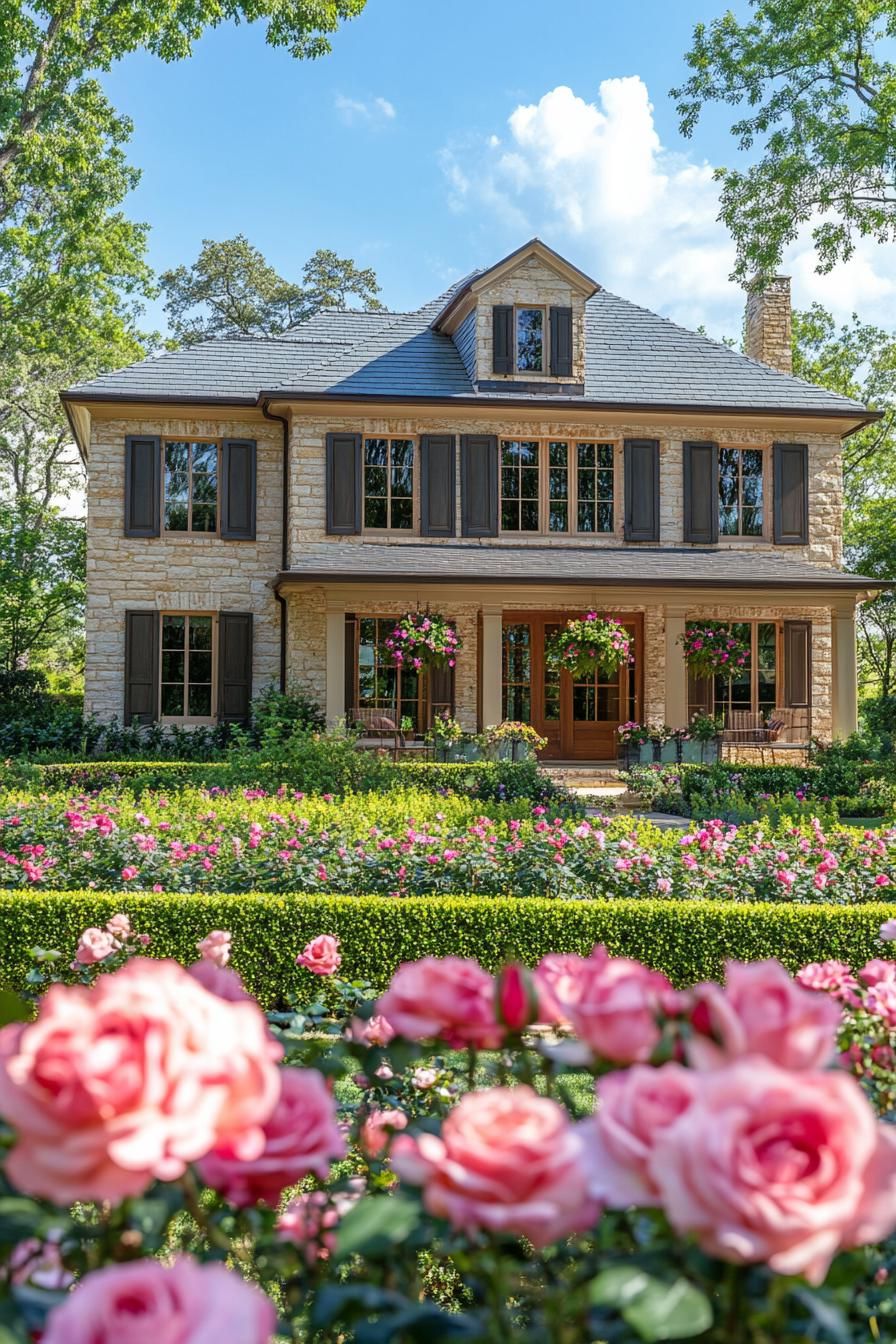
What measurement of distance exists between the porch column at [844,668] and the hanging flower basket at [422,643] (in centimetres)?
590

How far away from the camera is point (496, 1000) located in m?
1.28

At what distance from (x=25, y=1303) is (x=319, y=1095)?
0.33 meters

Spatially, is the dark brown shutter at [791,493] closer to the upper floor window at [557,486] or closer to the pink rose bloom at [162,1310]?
the upper floor window at [557,486]

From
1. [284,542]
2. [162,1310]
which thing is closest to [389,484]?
[284,542]

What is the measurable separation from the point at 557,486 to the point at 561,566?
89.7 inches

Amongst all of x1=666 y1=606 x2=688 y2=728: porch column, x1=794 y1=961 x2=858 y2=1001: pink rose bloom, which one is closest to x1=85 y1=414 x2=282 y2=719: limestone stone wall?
x1=666 y1=606 x2=688 y2=728: porch column

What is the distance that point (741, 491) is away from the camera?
18.8 m

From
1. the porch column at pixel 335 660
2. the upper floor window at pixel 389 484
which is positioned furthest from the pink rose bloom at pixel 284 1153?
the upper floor window at pixel 389 484

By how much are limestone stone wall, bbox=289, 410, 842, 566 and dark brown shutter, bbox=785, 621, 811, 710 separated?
1.34 metres

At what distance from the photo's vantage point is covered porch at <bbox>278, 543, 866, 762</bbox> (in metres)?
16.0

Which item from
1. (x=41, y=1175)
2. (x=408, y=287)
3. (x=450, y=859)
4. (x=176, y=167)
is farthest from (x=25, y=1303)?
(x=408, y=287)

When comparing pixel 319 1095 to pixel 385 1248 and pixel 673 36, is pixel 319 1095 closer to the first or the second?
pixel 385 1248

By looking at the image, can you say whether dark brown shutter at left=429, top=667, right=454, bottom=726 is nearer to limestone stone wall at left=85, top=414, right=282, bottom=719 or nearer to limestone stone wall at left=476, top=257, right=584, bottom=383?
limestone stone wall at left=85, top=414, right=282, bottom=719

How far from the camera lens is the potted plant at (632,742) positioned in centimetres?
1597
